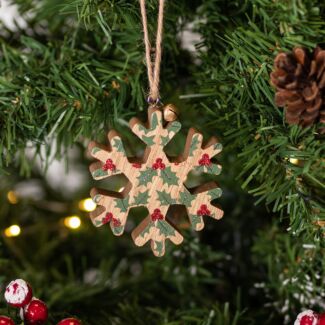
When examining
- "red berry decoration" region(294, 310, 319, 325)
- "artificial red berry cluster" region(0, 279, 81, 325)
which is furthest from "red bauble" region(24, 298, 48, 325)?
"red berry decoration" region(294, 310, 319, 325)

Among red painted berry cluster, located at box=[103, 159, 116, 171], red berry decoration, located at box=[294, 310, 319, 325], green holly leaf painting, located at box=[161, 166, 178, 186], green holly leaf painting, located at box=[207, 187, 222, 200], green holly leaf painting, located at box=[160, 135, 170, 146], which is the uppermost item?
green holly leaf painting, located at box=[160, 135, 170, 146]

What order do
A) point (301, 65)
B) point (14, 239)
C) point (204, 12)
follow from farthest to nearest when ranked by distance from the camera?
point (14, 239)
point (204, 12)
point (301, 65)

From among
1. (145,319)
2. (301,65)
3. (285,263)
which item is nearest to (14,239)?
→ (145,319)

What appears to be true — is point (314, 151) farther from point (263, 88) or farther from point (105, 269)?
point (105, 269)

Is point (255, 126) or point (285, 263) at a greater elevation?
point (255, 126)

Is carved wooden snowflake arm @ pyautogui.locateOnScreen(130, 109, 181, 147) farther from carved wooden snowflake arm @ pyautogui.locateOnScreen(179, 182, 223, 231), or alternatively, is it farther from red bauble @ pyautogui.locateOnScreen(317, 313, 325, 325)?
red bauble @ pyautogui.locateOnScreen(317, 313, 325, 325)

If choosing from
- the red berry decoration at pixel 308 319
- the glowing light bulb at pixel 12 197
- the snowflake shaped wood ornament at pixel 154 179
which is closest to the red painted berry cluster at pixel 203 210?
the snowflake shaped wood ornament at pixel 154 179

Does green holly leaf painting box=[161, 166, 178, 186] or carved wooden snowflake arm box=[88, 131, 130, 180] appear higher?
carved wooden snowflake arm box=[88, 131, 130, 180]

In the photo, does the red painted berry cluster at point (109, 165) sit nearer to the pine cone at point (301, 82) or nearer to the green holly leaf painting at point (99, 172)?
the green holly leaf painting at point (99, 172)
